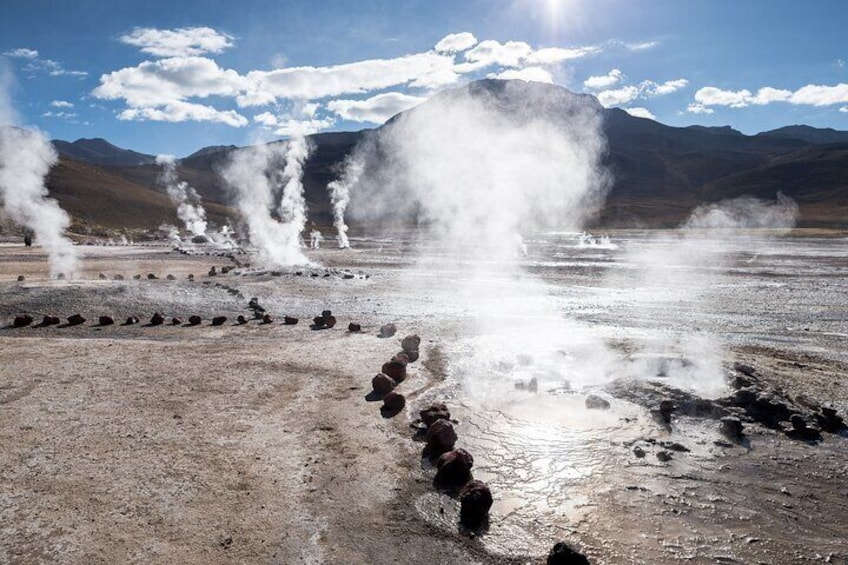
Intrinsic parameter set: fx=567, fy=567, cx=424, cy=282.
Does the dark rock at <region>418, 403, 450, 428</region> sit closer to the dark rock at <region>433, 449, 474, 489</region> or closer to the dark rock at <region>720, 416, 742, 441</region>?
the dark rock at <region>433, 449, 474, 489</region>

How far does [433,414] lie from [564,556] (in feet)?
11.1

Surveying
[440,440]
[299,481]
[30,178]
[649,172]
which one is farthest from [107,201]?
[649,172]

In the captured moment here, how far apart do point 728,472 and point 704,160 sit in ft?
525

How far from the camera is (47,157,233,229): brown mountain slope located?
80.8 m

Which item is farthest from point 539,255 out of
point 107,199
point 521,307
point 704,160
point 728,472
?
point 704,160

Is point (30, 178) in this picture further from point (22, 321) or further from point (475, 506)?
point (475, 506)

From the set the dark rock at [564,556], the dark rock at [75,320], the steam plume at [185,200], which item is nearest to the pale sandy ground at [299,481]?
the dark rock at [564,556]

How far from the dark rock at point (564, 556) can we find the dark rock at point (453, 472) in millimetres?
1533

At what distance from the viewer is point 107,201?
8675 centimetres

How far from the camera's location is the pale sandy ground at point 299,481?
16.6ft

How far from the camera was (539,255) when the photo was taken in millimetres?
36969

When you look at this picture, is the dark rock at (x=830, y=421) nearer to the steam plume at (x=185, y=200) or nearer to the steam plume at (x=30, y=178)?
the steam plume at (x=30, y=178)

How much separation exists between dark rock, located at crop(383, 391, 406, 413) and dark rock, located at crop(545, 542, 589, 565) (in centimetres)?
392

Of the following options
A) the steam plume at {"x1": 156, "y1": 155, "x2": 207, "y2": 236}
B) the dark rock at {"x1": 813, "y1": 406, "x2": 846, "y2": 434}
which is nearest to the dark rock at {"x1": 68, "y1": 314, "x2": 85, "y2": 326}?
the dark rock at {"x1": 813, "y1": 406, "x2": 846, "y2": 434}
